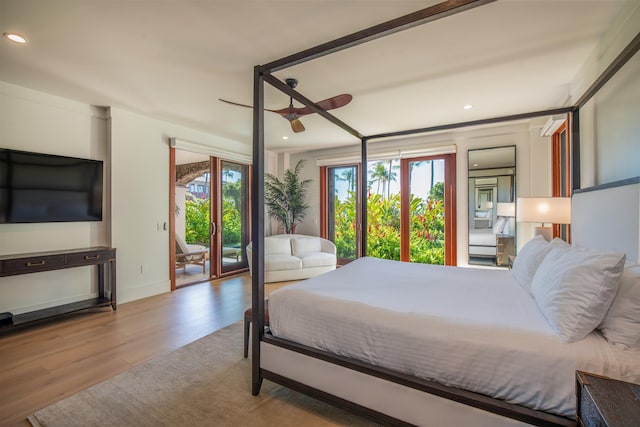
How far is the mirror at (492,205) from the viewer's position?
4.30m

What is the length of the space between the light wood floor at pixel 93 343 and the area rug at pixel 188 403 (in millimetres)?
180

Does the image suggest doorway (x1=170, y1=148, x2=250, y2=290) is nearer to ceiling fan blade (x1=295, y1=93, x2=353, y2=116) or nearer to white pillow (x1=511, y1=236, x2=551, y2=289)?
ceiling fan blade (x1=295, y1=93, x2=353, y2=116)

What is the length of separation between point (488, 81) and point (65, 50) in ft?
12.4

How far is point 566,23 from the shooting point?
6.53ft

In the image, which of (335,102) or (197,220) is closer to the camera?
(335,102)

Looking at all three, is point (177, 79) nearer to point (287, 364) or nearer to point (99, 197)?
point (99, 197)

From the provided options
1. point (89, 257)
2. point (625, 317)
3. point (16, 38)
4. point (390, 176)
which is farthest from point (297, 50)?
point (390, 176)

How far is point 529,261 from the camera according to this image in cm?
208

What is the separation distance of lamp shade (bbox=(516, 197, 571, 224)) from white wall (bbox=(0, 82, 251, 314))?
466 centimetres

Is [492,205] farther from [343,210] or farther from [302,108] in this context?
[302,108]

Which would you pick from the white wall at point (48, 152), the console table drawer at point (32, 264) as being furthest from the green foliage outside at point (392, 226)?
the console table drawer at point (32, 264)

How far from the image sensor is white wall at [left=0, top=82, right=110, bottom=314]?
3029 millimetres

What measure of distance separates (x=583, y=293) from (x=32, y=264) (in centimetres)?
433

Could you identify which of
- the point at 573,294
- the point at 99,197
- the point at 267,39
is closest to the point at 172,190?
the point at 99,197
